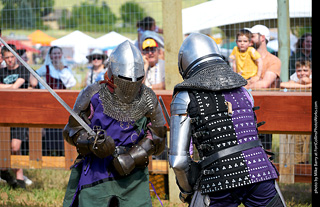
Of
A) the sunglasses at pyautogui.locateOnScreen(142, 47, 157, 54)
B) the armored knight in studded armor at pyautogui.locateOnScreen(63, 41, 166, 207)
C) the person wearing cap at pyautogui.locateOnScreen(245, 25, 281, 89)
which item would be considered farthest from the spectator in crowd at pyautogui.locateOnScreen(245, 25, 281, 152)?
the armored knight in studded armor at pyautogui.locateOnScreen(63, 41, 166, 207)

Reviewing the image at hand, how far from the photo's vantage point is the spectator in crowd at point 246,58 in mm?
6320

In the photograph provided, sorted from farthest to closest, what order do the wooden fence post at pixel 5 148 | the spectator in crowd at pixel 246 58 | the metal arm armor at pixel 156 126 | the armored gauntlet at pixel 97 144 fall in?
the wooden fence post at pixel 5 148, the spectator in crowd at pixel 246 58, the metal arm armor at pixel 156 126, the armored gauntlet at pixel 97 144

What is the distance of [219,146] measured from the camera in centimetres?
328

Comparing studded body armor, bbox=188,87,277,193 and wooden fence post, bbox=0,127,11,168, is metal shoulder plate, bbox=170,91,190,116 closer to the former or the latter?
studded body armor, bbox=188,87,277,193

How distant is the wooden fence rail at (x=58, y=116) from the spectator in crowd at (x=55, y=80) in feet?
0.63

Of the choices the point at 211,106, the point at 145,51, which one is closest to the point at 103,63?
the point at 145,51

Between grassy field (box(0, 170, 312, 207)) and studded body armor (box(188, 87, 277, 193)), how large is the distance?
271 centimetres

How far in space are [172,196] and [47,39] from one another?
38.3 ft

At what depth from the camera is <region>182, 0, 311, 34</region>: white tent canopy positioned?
252 inches

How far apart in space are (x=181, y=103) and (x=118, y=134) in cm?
85

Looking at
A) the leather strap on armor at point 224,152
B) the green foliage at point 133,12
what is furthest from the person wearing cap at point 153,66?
the leather strap on armor at point 224,152

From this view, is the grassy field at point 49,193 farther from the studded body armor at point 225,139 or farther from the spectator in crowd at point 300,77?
the studded body armor at point 225,139

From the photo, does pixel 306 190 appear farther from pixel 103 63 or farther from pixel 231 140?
pixel 231 140

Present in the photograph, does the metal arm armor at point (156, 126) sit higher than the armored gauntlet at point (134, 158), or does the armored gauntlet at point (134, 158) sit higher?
the metal arm armor at point (156, 126)
